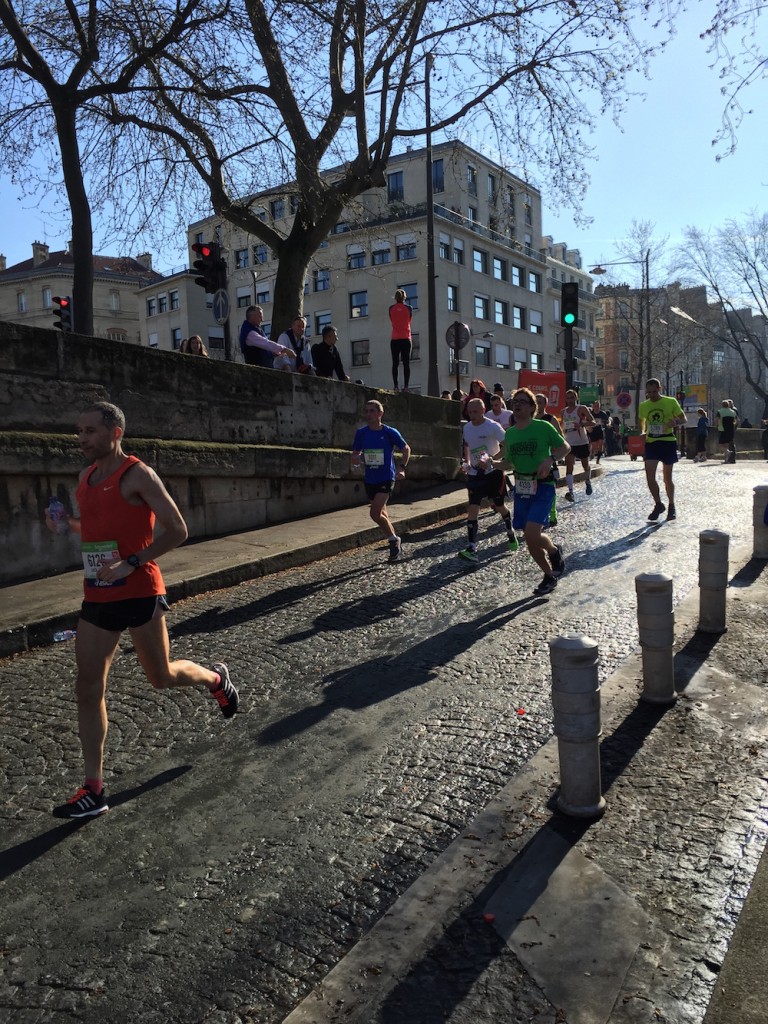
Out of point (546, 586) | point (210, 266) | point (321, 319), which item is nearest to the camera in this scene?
point (546, 586)

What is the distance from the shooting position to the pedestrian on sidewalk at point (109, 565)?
11.1 ft

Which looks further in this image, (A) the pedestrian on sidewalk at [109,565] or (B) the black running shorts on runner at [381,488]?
(B) the black running shorts on runner at [381,488]

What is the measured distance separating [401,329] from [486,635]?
362 inches

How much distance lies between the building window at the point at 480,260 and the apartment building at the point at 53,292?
103 ft

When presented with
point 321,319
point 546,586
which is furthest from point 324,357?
point 321,319

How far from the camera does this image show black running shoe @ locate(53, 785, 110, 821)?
10.7 feet

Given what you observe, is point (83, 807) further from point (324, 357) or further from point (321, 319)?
point (321, 319)

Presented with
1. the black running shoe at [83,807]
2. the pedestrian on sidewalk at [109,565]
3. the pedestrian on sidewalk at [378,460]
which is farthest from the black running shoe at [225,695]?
the pedestrian on sidewalk at [378,460]

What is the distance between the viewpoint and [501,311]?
52906 millimetres

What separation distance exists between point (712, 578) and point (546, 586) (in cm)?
179

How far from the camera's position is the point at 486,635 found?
5.82m

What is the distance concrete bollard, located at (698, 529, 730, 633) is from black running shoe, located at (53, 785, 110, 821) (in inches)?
164

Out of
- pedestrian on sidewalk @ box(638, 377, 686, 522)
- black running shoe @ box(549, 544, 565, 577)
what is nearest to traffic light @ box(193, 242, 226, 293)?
pedestrian on sidewalk @ box(638, 377, 686, 522)

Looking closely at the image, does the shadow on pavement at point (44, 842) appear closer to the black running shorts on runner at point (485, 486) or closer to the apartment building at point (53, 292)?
the black running shorts on runner at point (485, 486)
